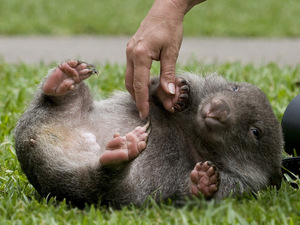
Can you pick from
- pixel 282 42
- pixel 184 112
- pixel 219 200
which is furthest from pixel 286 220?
pixel 282 42

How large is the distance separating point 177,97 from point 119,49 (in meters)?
5.98

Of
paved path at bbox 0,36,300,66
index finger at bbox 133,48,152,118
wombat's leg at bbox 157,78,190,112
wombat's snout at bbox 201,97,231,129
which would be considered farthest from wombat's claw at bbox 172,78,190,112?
paved path at bbox 0,36,300,66

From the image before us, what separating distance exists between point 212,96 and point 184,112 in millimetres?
280

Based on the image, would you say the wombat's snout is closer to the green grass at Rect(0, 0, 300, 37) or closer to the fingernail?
the fingernail

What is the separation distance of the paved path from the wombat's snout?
4628 millimetres

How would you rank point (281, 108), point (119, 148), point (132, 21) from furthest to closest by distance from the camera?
point (132, 21) < point (281, 108) < point (119, 148)

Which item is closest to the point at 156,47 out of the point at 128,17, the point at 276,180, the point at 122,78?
the point at 276,180

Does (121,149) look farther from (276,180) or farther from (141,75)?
(276,180)

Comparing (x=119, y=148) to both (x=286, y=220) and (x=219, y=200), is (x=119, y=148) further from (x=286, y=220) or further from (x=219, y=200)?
(x=286, y=220)

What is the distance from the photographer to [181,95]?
14.4 ft

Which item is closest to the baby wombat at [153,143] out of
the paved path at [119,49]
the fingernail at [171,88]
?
the fingernail at [171,88]

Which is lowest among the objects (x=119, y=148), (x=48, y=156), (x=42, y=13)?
(x=42, y=13)

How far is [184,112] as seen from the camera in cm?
460

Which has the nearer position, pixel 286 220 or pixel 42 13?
pixel 286 220
